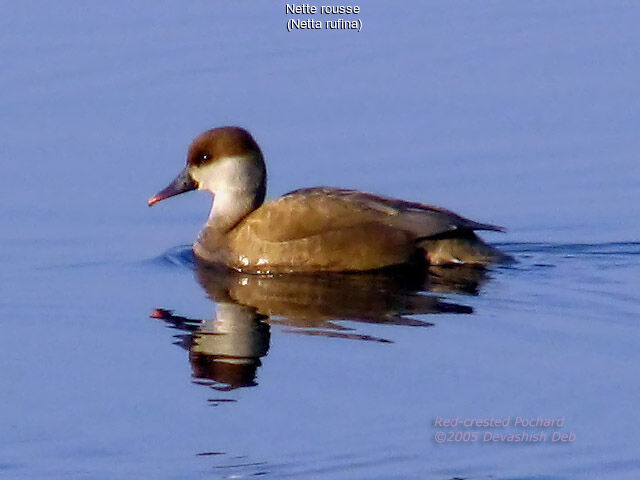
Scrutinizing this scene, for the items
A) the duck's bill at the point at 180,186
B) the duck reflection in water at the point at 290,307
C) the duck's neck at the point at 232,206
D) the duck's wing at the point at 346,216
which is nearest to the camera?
the duck reflection in water at the point at 290,307

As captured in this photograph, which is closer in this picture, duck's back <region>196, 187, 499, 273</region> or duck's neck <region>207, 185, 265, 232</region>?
duck's back <region>196, 187, 499, 273</region>

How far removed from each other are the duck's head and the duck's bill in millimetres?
75

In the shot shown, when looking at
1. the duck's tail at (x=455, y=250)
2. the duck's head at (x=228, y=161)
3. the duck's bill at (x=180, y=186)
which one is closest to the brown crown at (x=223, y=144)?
the duck's head at (x=228, y=161)

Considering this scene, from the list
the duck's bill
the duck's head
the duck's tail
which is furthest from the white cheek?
the duck's tail

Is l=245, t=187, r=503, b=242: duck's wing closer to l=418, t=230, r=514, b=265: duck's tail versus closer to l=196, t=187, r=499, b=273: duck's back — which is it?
l=196, t=187, r=499, b=273: duck's back

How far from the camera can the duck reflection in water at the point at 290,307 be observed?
9.59 metres

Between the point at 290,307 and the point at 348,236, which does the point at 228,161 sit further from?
the point at 290,307

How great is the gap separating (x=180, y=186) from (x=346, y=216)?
1590 millimetres

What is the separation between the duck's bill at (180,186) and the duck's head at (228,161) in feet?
0.25

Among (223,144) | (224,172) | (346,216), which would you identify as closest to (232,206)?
(224,172)

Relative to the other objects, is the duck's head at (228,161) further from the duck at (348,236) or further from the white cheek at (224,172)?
the duck at (348,236)

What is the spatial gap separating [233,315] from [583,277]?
2.49m

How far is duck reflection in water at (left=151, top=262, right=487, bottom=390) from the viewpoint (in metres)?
9.59

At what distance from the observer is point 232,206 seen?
12.1 m
